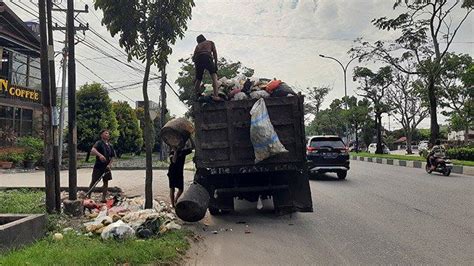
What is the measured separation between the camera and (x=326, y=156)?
1495 centimetres

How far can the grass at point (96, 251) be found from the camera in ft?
14.8

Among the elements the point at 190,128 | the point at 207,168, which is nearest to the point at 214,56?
the point at 190,128

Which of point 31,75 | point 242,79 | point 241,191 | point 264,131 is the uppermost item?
point 31,75

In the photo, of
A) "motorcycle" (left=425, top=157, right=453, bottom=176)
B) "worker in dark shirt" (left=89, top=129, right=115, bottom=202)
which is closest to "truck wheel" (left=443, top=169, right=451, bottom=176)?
"motorcycle" (left=425, top=157, right=453, bottom=176)

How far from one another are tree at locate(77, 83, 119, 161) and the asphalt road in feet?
61.4

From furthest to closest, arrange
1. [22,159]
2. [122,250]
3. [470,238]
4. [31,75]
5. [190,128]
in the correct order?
[31,75], [22,159], [190,128], [470,238], [122,250]

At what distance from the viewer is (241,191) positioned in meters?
7.94

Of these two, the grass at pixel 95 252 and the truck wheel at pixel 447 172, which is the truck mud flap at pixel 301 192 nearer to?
the grass at pixel 95 252

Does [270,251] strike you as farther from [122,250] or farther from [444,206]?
[444,206]

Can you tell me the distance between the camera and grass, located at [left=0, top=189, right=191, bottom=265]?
14.8ft

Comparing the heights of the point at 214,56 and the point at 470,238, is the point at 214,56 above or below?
above

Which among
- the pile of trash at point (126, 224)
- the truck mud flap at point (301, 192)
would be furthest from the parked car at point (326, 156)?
the pile of trash at point (126, 224)

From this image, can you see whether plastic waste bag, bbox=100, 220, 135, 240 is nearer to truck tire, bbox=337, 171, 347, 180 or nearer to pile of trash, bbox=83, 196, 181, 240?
pile of trash, bbox=83, 196, 181, 240

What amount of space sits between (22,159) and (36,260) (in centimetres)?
1937
